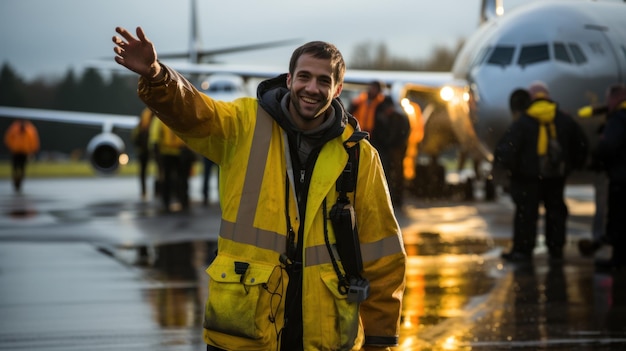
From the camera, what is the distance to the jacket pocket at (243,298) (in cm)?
378

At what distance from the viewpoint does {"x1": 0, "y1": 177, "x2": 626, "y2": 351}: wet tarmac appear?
7.08 meters

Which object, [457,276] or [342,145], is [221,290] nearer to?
[342,145]

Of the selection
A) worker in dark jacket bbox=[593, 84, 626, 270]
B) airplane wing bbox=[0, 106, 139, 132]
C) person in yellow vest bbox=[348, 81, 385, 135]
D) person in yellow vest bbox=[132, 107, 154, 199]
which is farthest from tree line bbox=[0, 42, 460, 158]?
worker in dark jacket bbox=[593, 84, 626, 270]

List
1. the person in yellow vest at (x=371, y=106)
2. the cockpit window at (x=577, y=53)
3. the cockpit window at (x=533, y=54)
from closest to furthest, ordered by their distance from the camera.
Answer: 1. the cockpit window at (x=577, y=53)
2. the cockpit window at (x=533, y=54)
3. the person in yellow vest at (x=371, y=106)

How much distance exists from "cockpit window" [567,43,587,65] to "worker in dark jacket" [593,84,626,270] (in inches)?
143

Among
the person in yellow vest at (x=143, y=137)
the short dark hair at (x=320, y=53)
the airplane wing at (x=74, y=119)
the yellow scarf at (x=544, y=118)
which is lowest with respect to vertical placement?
the airplane wing at (x=74, y=119)

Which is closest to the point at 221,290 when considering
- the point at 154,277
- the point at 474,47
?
the point at 154,277

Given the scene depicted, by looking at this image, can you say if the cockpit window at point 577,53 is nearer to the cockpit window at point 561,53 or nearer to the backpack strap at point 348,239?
the cockpit window at point 561,53

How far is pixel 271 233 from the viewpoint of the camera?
12.8 feet

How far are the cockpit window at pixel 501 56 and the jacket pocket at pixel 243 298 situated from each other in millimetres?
11524

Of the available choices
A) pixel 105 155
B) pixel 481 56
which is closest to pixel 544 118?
pixel 481 56

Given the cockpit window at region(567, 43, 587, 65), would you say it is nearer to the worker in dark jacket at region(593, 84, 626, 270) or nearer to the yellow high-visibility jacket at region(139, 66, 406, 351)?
the worker in dark jacket at region(593, 84, 626, 270)

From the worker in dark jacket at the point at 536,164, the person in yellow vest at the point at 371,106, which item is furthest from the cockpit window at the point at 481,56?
the worker in dark jacket at the point at 536,164

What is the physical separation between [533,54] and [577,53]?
1.87 ft
